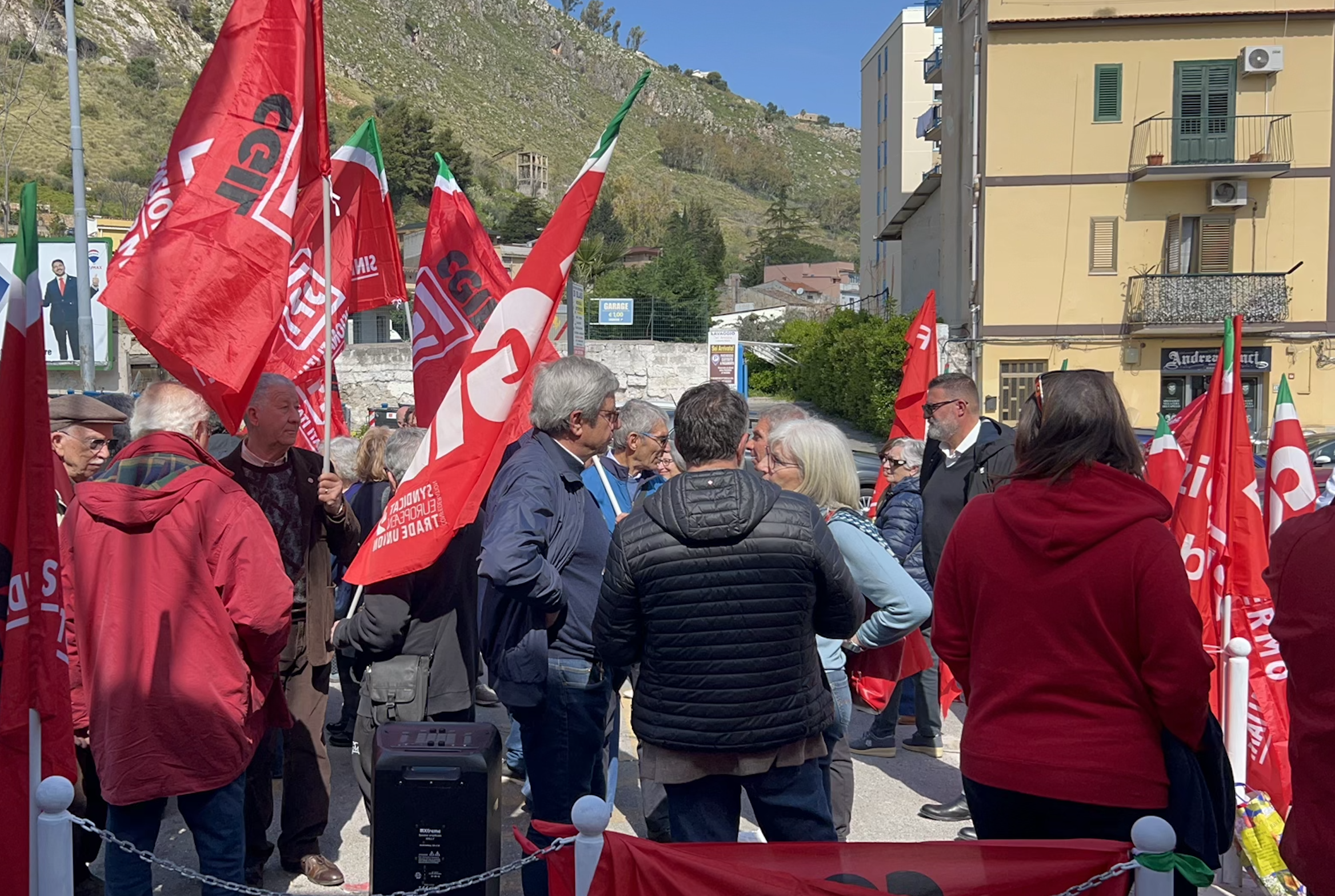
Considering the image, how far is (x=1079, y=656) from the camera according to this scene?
2680mm

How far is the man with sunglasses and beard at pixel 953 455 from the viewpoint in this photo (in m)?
5.76

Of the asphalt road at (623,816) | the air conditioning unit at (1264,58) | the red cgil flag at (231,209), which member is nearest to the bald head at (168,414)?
the red cgil flag at (231,209)

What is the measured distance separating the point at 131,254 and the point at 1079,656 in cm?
340

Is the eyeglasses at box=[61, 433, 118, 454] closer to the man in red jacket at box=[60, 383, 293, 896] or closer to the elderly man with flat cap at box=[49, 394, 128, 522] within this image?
the elderly man with flat cap at box=[49, 394, 128, 522]

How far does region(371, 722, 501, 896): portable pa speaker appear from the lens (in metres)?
3.41

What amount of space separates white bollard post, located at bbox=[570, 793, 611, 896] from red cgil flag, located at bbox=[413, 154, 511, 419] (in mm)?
3783

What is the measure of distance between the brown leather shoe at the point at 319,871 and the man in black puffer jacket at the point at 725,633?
1.96m

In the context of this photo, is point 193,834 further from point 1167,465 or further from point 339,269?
point 1167,465

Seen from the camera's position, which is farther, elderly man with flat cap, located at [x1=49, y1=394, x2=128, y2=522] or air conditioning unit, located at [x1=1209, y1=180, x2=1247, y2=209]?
air conditioning unit, located at [x1=1209, y1=180, x2=1247, y2=209]

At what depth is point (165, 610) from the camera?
3.36m

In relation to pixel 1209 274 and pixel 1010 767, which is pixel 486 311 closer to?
pixel 1010 767

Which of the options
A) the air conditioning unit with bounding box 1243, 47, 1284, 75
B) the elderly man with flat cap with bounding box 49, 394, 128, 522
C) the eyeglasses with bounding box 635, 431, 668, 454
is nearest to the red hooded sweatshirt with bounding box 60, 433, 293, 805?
the elderly man with flat cap with bounding box 49, 394, 128, 522

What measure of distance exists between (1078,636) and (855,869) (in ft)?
2.42

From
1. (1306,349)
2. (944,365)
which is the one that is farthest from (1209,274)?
(944,365)
